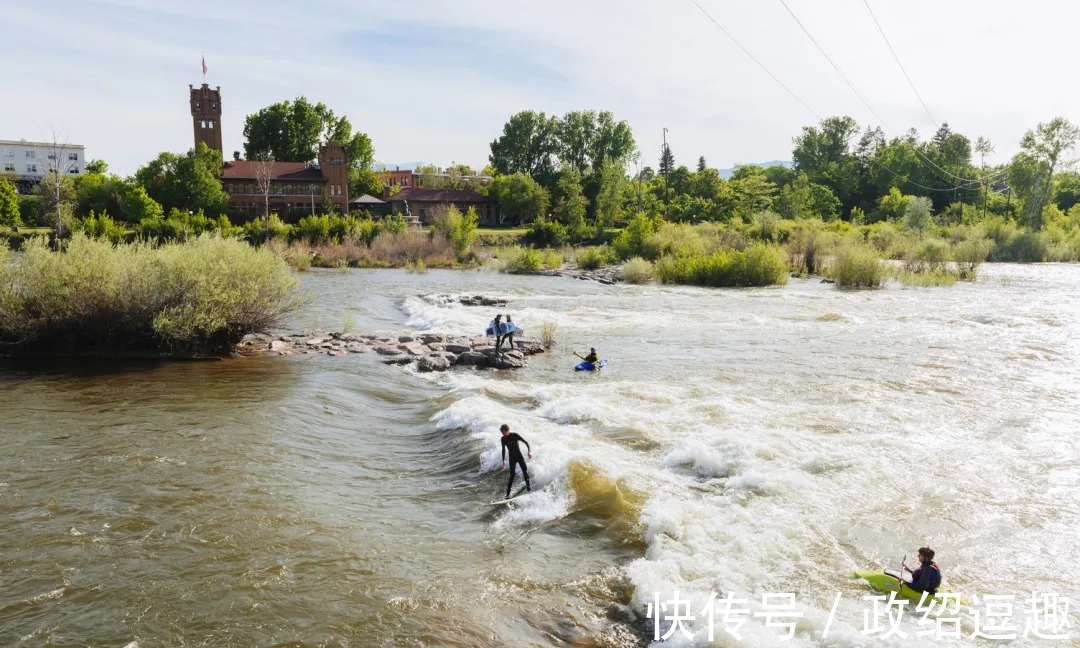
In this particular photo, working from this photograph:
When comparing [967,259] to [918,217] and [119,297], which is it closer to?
[918,217]

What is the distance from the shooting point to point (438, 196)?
311ft

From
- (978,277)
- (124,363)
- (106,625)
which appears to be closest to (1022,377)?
(106,625)

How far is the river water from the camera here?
7.38 metres

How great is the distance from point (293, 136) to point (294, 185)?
52.6 feet

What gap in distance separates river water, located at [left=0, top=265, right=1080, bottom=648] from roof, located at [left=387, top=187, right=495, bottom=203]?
75.7 m

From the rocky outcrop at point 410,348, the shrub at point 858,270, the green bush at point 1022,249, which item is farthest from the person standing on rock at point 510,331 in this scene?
the green bush at point 1022,249

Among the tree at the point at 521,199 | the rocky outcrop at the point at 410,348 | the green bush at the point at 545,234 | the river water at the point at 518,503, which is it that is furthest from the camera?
the tree at the point at 521,199

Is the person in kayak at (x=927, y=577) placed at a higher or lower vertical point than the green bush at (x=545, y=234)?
lower

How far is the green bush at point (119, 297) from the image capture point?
18.1 metres

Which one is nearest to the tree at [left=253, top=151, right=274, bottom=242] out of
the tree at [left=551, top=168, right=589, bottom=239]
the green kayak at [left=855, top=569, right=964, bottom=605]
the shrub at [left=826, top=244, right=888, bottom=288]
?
the tree at [left=551, top=168, right=589, bottom=239]

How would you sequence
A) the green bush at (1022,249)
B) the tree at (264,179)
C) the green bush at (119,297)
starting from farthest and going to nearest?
the tree at (264,179) → the green bush at (1022,249) → the green bush at (119,297)

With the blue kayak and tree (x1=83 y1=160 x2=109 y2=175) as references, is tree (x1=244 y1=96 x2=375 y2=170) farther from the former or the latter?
the blue kayak

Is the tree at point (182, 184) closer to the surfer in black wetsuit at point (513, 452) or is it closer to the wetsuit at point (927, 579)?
the surfer in black wetsuit at point (513, 452)

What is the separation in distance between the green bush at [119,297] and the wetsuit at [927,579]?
54.4 feet
